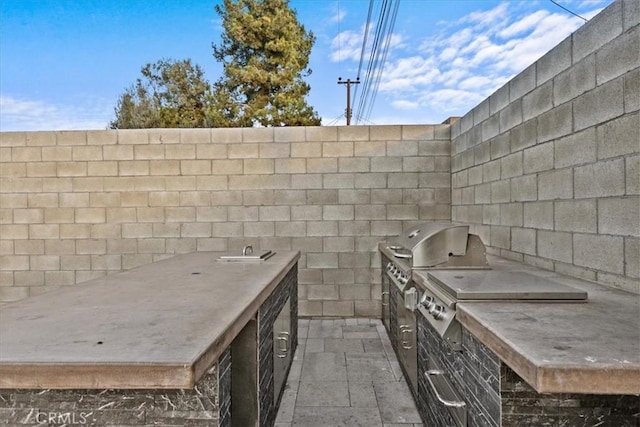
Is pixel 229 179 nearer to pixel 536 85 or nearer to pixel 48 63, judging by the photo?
pixel 536 85

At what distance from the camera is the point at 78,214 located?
4.22 metres

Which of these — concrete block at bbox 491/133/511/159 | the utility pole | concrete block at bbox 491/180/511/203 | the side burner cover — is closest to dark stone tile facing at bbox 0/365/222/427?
the side burner cover

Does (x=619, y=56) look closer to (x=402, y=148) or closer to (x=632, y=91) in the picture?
(x=632, y=91)

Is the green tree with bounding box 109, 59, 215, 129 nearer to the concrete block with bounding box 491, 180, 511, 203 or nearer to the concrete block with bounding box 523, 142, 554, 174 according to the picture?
the concrete block with bounding box 491, 180, 511, 203

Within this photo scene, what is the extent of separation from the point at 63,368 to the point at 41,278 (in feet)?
13.9

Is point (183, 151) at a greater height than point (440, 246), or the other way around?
point (183, 151)

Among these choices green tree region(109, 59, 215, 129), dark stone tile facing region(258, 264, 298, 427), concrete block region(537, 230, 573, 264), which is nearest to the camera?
dark stone tile facing region(258, 264, 298, 427)

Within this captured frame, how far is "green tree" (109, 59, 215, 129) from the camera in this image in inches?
473

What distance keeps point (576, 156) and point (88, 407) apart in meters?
2.38

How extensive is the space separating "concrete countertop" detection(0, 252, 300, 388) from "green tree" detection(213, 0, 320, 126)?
30.8ft

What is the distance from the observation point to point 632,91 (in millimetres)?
1622

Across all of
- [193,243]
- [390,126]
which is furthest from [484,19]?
[193,243]

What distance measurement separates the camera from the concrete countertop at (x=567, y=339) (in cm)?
85

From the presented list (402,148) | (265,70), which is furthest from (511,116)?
(265,70)
